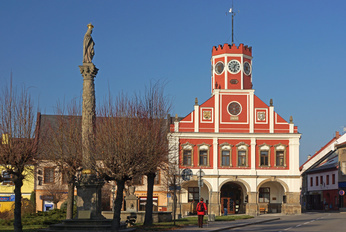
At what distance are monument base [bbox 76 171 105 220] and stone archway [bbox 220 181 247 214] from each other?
35052mm

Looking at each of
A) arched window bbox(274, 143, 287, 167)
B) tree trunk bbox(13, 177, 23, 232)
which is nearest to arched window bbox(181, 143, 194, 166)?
arched window bbox(274, 143, 287, 167)

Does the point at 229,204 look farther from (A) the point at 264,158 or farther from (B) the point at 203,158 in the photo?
(A) the point at 264,158

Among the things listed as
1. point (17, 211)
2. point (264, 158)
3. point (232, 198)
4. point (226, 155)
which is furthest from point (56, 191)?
point (17, 211)

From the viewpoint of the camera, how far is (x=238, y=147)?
58406 mm

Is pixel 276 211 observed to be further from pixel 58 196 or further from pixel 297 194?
pixel 58 196

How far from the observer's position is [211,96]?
6056 cm

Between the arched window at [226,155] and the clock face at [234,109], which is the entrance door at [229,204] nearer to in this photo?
the arched window at [226,155]

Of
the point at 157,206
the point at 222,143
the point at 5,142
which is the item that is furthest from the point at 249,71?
the point at 5,142

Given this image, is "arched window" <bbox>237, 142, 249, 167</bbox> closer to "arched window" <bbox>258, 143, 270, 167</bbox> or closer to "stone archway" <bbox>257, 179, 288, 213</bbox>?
"arched window" <bbox>258, 143, 270, 167</bbox>

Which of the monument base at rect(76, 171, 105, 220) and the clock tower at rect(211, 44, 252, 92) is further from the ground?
the clock tower at rect(211, 44, 252, 92)

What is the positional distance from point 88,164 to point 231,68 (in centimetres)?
3625

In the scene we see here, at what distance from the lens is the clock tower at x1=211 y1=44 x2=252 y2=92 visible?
60.0 metres

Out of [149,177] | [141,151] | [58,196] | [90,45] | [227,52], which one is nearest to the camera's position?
[141,151]

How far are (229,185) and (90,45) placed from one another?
36034 mm
